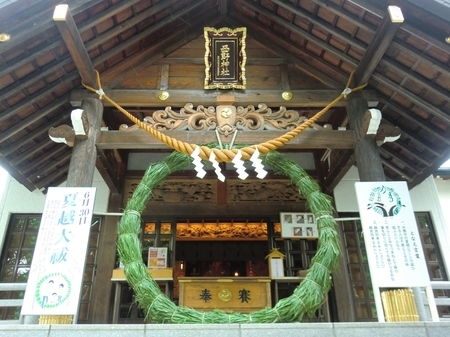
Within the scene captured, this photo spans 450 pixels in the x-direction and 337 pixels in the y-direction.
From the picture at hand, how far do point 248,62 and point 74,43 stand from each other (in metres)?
2.79

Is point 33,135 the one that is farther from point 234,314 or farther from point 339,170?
point 339,170

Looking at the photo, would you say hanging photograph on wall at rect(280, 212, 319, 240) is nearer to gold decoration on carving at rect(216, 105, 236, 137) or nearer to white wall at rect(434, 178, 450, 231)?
gold decoration on carving at rect(216, 105, 236, 137)

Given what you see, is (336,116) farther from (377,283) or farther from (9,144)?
(9,144)

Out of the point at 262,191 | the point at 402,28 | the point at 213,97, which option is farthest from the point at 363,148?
the point at 262,191

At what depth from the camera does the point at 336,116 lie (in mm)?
7535

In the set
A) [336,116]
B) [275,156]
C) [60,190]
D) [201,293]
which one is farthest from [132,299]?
[336,116]

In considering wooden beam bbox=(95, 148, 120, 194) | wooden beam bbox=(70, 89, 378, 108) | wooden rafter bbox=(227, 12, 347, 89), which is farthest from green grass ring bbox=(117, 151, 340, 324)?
wooden rafter bbox=(227, 12, 347, 89)

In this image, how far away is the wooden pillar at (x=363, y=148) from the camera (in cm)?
554

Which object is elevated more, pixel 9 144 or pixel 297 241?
pixel 9 144

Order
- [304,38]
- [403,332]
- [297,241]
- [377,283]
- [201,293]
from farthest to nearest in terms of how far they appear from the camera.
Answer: [297,241]
[201,293]
[304,38]
[377,283]
[403,332]

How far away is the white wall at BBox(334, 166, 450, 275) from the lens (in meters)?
7.76

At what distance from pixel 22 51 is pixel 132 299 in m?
4.61

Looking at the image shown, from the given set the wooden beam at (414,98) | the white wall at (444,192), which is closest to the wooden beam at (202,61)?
the wooden beam at (414,98)

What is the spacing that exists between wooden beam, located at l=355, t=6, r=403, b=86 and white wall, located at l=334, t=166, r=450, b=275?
264 cm
